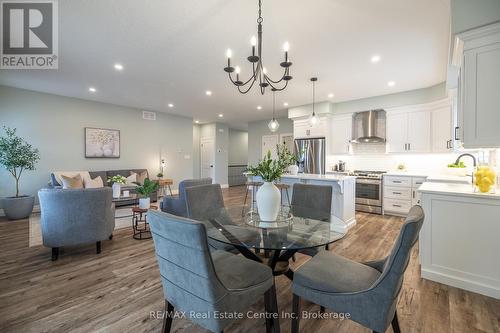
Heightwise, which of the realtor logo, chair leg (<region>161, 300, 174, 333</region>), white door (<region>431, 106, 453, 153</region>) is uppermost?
the realtor logo

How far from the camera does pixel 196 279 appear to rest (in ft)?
3.87

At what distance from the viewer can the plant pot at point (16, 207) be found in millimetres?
4418

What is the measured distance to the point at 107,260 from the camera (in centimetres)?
276

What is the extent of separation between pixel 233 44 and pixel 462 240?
134 inches

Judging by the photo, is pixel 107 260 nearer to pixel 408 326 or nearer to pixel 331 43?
pixel 408 326

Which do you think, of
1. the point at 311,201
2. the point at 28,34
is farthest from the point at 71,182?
the point at 311,201

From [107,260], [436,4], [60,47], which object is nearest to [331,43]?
[436,4]

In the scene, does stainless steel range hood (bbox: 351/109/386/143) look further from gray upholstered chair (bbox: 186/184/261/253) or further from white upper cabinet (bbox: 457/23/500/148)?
gray upholstered chair (bbox: 186/184/261/253)

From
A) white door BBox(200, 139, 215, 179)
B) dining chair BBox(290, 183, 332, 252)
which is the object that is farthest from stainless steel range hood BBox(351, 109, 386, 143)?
white door BBox(200, 139, 215, 179)

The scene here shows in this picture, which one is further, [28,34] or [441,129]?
[441,129]

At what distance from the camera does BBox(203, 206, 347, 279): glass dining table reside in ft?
5.25

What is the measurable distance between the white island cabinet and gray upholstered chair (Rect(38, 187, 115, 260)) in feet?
12.8

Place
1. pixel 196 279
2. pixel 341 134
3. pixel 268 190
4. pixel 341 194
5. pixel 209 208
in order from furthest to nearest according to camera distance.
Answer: pixel 341 134
pixel 341 194
pixel 209 208
pixel 268 190
pixel 196 279

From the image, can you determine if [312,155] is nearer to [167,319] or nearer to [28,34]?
[167,319]
